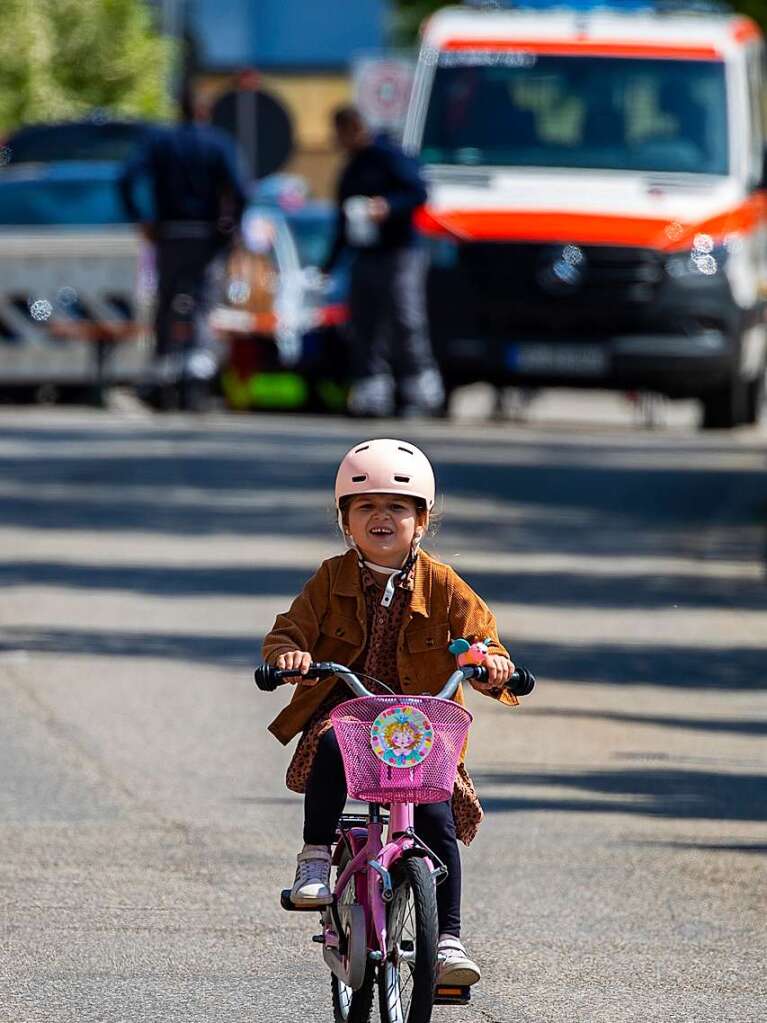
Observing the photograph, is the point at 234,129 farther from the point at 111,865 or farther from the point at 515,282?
the point at 111,865

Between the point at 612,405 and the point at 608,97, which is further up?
the point at 608,97

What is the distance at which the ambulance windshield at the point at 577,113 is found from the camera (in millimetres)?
21109

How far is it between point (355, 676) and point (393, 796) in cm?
25

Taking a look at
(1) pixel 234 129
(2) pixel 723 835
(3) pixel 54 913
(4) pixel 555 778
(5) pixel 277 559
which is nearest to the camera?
(3) pixel 54 913

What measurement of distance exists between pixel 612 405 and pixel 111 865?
2478 cm

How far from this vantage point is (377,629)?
5984mm

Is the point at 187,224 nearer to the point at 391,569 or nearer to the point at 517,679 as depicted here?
the point at 391,569

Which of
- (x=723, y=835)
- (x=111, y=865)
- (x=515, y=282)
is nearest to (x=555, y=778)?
(x=723, y=835)

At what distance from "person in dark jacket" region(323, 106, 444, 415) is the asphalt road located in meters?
1.00

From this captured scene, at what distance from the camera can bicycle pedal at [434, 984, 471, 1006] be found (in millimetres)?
5715

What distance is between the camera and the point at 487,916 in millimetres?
7387

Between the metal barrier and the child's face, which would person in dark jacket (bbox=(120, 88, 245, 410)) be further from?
the child's face

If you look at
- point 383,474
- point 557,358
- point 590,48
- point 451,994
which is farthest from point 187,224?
point 451,994

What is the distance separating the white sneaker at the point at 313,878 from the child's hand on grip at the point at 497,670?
1.60 feet
